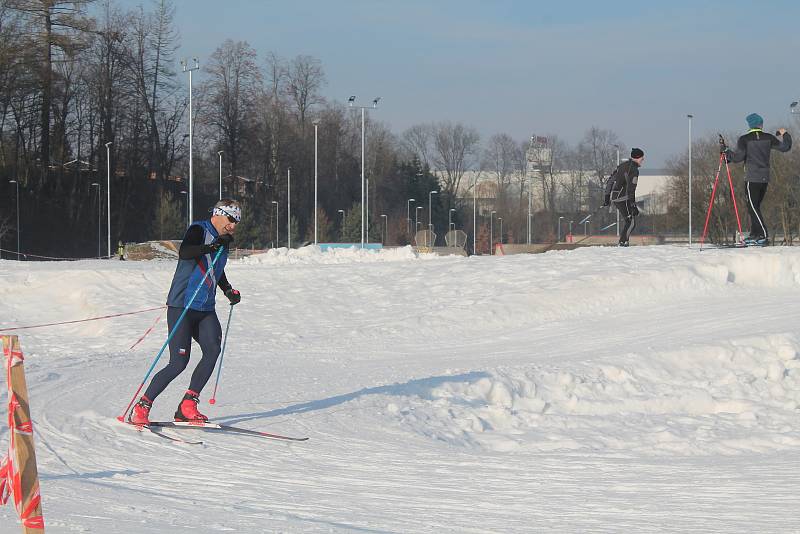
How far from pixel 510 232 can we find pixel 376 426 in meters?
102

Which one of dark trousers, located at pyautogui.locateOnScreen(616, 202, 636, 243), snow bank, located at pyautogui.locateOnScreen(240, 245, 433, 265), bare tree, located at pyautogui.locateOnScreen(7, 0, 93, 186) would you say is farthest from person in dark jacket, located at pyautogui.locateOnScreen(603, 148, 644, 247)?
bare tree, located at pyautogui.locateOnScreen(7, 0, 93, 186)

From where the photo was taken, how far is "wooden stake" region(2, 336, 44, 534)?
13.7 feet

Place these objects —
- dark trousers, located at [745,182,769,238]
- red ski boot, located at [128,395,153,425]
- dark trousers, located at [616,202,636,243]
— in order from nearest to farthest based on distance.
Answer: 1. red ski boot, located at [128,395,153,425]
2. dark trousers, located at [745,182,769,238]
3. dark trousers, located at [616,202,636,243]

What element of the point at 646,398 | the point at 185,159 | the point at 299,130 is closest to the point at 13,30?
the point at 185,159

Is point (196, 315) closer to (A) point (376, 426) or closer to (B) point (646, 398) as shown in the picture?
(A) point (376, 426)

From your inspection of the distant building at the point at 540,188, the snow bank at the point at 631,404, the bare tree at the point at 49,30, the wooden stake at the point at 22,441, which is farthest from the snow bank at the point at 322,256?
the distant building at the point at 540,188

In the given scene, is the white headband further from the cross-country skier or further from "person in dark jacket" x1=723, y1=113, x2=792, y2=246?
"person in dark jacket" x1=723, y1=113, x2=792, y2=246

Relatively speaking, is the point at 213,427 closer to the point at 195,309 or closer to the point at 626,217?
the point at 195,309

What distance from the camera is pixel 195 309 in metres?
8.28

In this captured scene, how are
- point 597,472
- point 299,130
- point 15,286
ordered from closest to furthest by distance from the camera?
point 597,472, point 15,286, point 299,130

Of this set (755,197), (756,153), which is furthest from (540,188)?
(756,153)

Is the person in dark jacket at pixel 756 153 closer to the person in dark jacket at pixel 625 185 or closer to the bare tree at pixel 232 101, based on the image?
the person in dark jacket at pixel 625 185

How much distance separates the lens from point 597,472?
7.45 meters

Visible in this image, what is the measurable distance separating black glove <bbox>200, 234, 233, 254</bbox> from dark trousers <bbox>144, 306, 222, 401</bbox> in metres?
0.55
